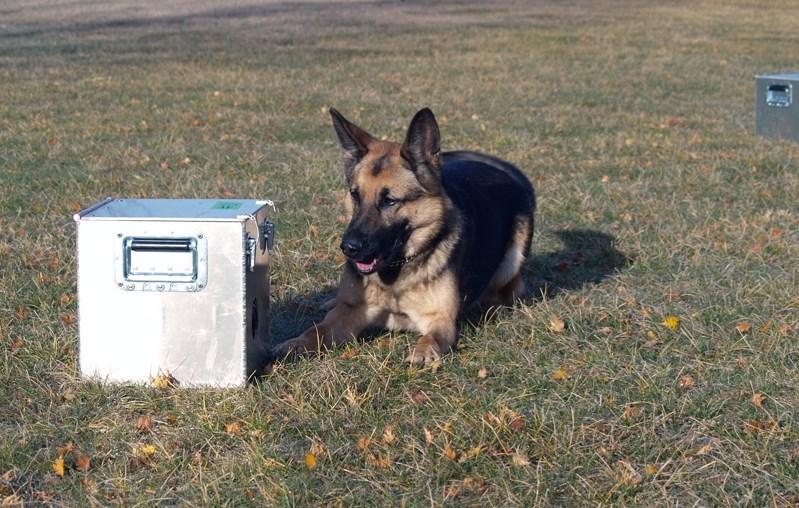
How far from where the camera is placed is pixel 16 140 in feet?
34.3

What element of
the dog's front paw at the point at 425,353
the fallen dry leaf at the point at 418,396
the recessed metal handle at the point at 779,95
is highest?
the recessed metal handle at the point at 779,95

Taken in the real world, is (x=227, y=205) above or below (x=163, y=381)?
above

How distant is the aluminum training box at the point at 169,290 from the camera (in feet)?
13.6

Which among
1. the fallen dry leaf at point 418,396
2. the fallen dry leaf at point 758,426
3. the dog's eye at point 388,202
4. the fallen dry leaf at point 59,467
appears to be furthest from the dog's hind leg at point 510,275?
the fallen dry leaf at point 59,467

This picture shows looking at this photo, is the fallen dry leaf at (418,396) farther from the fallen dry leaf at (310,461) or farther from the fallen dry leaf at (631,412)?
the fallen dry leaf at (631,412)

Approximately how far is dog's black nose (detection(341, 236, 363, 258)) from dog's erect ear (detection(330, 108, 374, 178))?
0.57m

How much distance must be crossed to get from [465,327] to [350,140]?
124cm

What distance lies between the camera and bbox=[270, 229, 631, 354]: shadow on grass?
5.58 m

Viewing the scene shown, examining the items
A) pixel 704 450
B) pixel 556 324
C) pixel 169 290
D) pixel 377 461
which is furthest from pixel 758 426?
pixel 169 290

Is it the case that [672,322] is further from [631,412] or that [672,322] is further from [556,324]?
[631,412]

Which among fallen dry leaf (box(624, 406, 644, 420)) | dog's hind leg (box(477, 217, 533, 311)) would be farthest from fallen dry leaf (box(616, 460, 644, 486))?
dog's hind leg (box(477, 217, 533, 311))

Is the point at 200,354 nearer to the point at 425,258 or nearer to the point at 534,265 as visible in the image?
the point at 425,258

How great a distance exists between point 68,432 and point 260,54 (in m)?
16.1

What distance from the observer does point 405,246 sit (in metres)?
5.04
